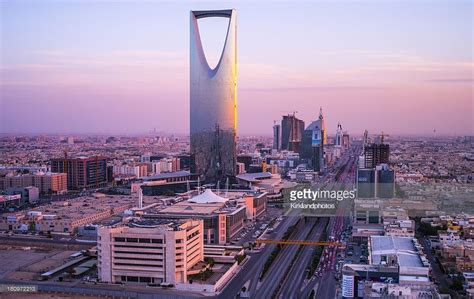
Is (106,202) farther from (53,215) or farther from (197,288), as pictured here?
(197,288)

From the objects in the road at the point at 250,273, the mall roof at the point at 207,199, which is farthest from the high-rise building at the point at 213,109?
the road at the point at 250,273

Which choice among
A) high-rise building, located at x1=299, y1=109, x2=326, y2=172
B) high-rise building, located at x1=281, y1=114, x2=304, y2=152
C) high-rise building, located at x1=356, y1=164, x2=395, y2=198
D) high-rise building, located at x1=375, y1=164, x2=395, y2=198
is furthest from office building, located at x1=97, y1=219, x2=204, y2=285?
high-rise building, located at x1=281, y1=114, x2=304, y2=152

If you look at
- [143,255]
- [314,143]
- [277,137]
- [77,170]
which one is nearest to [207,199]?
[143,255]

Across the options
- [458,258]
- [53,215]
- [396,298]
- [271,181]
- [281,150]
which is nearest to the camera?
[396,298]

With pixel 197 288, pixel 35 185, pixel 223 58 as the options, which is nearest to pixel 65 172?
pixel 35 185

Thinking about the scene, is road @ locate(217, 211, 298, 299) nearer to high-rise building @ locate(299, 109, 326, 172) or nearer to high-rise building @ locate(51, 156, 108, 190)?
high-rise building @ locate(51, 156, 108, 190)
